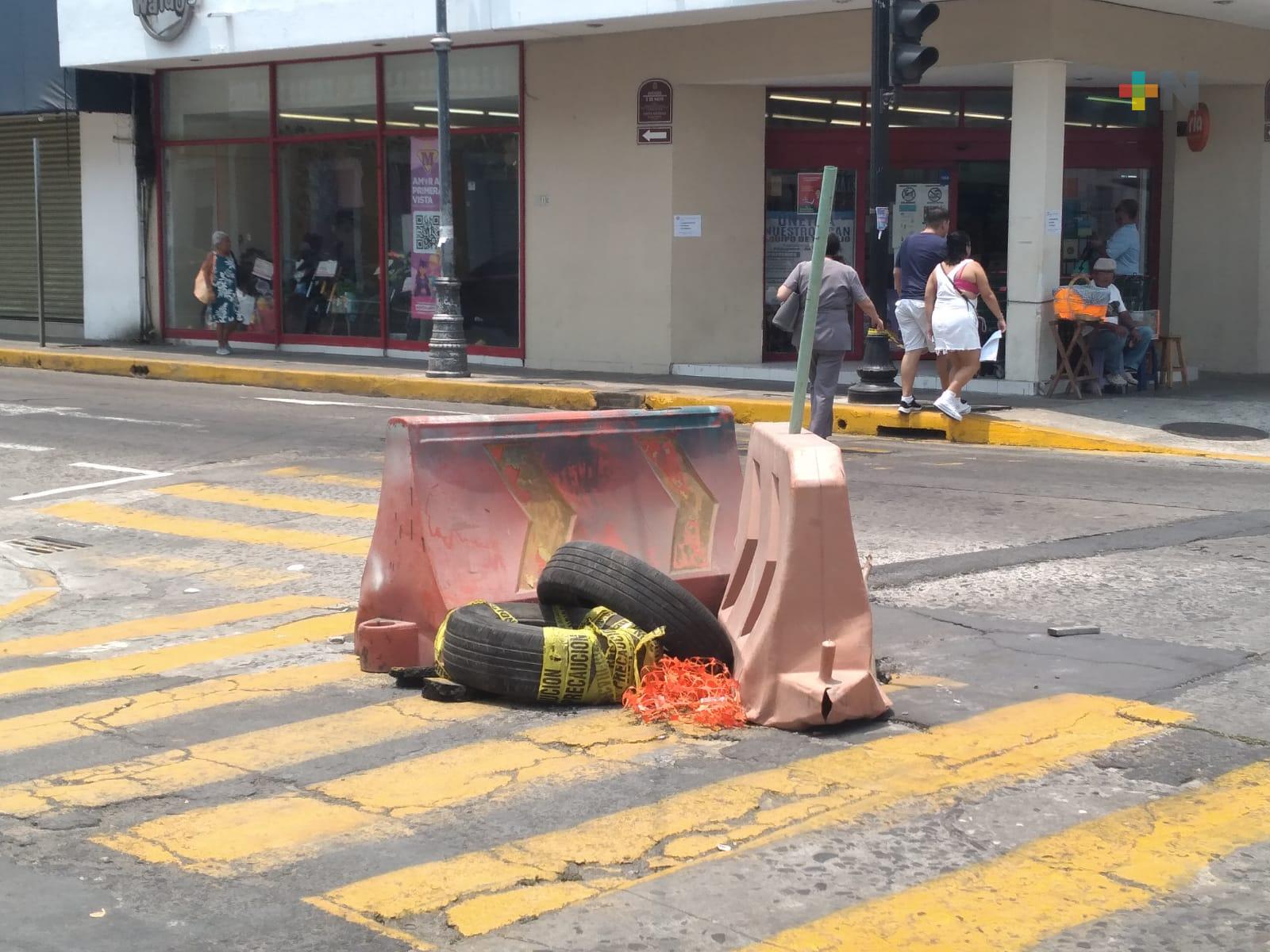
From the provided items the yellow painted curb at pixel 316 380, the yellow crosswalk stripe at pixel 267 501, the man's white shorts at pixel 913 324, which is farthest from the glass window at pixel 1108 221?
the yellow crosswalk stripe at pixel 267 501

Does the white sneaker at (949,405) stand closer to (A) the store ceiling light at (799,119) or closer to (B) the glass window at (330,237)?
(A) the store ceiling light at (799,119)

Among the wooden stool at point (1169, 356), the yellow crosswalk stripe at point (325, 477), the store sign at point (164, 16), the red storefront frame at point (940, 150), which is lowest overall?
the yellow crosswalk stripe at point (325, 477)

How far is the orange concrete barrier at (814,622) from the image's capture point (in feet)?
19.4

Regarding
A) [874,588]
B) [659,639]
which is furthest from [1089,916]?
[874,588]

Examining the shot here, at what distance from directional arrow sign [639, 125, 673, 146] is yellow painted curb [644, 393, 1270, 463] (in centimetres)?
407

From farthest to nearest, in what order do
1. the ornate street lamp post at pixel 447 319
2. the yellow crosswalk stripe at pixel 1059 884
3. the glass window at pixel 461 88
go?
1. the glass window at pixel 461 88
2. the ornate street lamp post at pixel 447 319
3. the yellow crosswalk stripe at pixel 1059 884

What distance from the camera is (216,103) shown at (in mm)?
24109

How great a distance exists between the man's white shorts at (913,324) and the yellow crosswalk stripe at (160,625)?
803cm

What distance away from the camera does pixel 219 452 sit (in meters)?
14.0

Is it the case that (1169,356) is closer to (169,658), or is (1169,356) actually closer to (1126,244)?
(1126,244)

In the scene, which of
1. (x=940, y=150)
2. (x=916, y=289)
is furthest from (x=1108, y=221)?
(x=916, y=289)

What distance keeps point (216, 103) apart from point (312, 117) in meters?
2.05

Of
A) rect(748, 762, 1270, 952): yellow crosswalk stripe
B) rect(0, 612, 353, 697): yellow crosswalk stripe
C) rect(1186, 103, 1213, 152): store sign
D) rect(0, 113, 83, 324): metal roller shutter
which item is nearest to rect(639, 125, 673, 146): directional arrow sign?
rect(1186, 103, 1213, 152): store sign

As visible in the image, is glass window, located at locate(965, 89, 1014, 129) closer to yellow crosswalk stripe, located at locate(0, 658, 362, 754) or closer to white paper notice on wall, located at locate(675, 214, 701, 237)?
white paper notice on wall, located at locate(675, 214, 701, 237)
